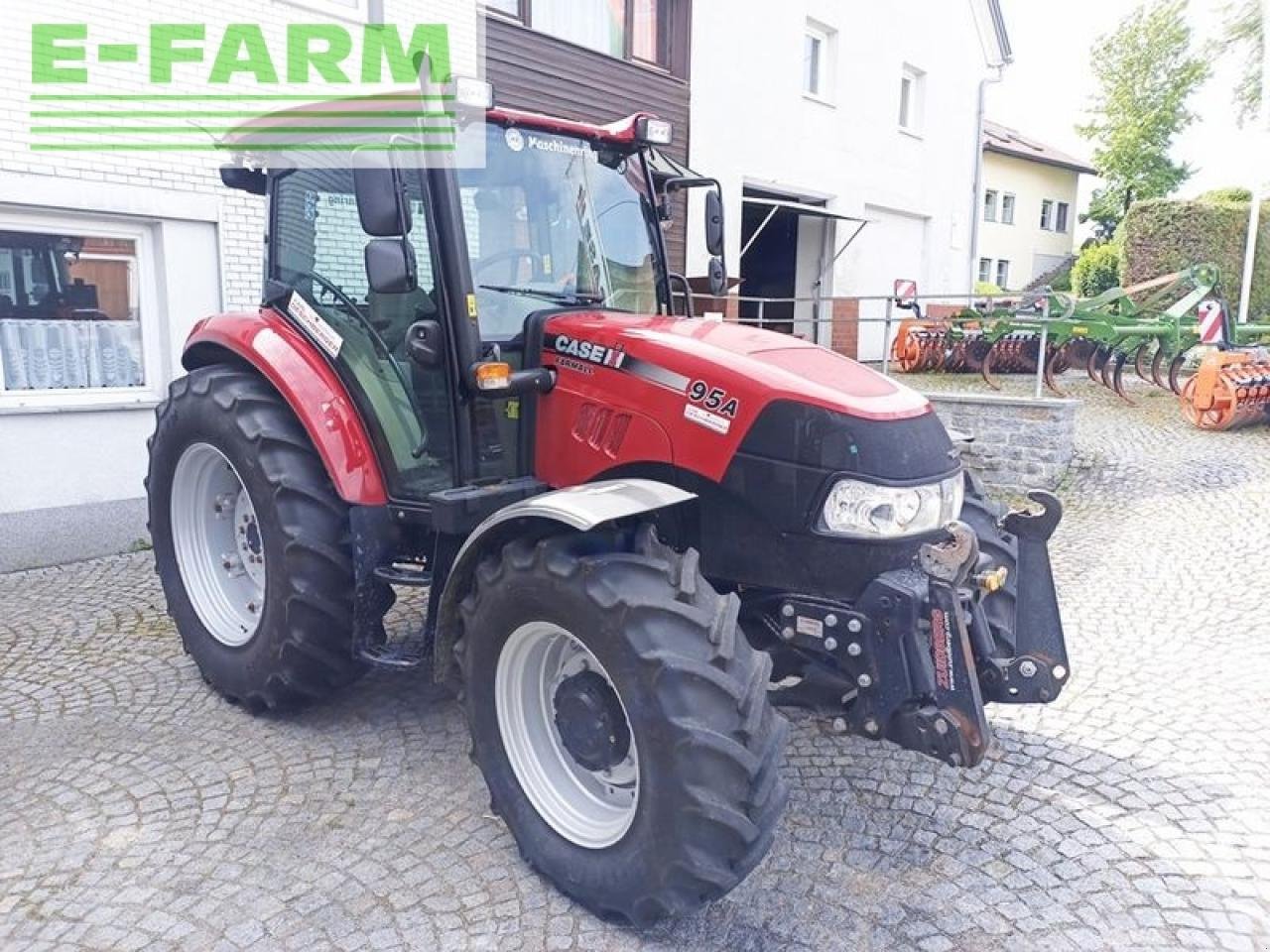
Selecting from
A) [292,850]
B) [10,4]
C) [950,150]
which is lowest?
[292,850]

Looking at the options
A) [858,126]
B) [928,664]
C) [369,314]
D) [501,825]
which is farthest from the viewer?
[858,126]

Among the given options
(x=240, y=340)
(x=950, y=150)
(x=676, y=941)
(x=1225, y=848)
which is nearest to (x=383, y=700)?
(x=240, y=340)

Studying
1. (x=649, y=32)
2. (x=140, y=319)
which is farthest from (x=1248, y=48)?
(x=140, y=319)

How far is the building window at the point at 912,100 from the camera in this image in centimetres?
1588

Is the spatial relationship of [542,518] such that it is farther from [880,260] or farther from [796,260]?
[880,260]

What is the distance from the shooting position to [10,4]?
541 cm

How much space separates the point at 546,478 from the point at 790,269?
13.1 meters

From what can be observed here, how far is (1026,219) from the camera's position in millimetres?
33750

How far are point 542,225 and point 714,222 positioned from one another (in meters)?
0.88

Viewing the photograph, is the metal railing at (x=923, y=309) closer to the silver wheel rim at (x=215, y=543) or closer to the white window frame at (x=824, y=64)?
the white window frame at (x=824, y=64)

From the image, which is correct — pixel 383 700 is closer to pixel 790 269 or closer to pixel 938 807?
pixel 938 807

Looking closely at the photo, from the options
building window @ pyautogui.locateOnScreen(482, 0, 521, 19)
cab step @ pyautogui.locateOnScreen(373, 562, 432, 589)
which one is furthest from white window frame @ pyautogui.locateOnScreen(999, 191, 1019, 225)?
cab step @ pyautogui.locateOnScreen(373, 562, 432, 589)

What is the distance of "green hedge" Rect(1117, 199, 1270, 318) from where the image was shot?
19016 millimetres

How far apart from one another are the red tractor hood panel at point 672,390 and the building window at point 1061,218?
37.3 m
